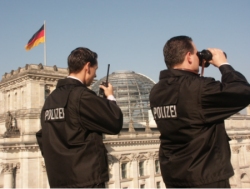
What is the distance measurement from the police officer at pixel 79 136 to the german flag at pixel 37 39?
3162 cm

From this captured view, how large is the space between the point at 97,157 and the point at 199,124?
1214 millimetres

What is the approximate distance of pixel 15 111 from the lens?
107 feet

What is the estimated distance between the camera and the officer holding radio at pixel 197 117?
327 centimetres

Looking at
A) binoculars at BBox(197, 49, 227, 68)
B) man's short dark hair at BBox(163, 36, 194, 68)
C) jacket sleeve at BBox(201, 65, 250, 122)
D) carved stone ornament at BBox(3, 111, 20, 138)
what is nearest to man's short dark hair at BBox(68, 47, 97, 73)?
man's short dark hair at BBox(163, 36, 194, 68)

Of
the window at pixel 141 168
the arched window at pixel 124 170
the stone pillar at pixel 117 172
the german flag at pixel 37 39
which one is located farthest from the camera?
the window at pixel 141 168

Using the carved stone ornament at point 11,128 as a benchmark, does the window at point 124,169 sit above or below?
below

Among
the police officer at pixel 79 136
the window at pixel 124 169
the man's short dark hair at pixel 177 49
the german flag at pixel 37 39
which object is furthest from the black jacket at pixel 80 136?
the window at pixel 124 169

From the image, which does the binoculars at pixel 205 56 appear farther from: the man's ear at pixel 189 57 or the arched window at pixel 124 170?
the arched window at pixel 124 170

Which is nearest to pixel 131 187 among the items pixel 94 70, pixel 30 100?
pixel 30 100

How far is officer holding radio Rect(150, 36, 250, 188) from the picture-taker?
327 centimetres

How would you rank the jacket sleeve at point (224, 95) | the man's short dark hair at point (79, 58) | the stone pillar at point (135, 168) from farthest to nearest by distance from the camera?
the stone pillar at point (135, 168), the man's short dark hair at point (79, 58), the jacket sleeve at point (224, 95)

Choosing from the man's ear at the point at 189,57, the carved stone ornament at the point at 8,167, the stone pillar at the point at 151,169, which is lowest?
the stone pillar at the point at 151,169

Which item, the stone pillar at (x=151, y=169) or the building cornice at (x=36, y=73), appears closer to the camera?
the building cornice at (x=36, y=73)

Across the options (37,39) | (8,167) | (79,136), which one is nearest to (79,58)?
(79,136)
